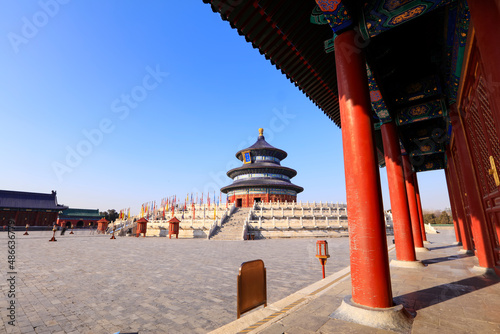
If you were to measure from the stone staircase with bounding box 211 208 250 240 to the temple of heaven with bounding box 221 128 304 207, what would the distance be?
9.16 m

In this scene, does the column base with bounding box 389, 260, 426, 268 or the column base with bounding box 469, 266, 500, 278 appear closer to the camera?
the column base with bounding box 469, 266, 500, 278

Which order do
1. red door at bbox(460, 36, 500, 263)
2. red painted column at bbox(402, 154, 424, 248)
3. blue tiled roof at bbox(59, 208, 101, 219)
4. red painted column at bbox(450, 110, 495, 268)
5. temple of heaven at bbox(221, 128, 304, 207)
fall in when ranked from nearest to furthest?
red door at bbox(460, 36, 500, 263) → red painted column at bbox(450, 110, 495, 268) → red painted column at bbox(402, 154, 424, 248) → temple of heaven at bbox(221, 128, 304, 207) → blue tiled roof at bbox(59, 208, 101, 219)

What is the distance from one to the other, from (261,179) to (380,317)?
3737 centimetres

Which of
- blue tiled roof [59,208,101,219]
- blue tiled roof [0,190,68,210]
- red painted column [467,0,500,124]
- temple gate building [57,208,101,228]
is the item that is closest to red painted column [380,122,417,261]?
red painted column [467,0,500,124]

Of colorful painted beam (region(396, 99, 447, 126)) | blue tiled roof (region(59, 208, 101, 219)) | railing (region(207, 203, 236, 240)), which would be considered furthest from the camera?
blue tiled roof (region(59, 208, 101, 219))

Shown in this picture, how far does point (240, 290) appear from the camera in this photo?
3637 mm

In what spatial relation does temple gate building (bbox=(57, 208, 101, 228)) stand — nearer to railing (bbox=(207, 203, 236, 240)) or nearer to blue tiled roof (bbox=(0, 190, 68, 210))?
blue tiled roof (bbox=(0, 190, 68, 210))

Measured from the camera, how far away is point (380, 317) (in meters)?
3.23

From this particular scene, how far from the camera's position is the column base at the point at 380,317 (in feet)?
10.4

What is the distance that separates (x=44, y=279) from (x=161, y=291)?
384 cm

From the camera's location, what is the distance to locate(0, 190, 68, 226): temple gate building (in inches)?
1785

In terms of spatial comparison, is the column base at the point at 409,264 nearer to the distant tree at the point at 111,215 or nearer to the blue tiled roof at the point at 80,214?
the blue tiled roof at the point at 80,214

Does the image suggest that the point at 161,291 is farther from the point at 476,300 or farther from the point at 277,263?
the point at 476,300

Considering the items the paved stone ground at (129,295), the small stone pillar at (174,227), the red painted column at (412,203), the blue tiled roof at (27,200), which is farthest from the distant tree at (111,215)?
the red painted column at (412,203)
